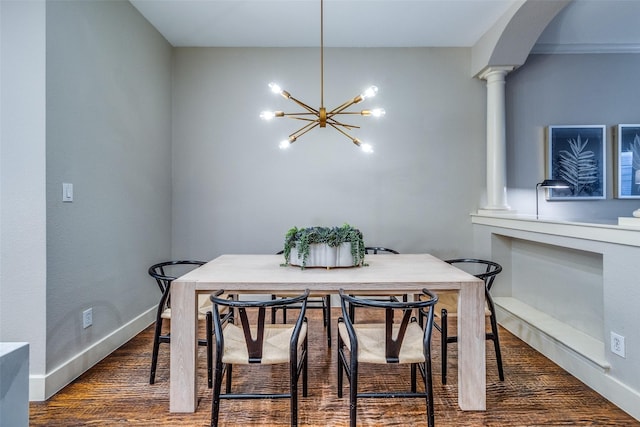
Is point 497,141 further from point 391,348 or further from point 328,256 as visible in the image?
point 391,348

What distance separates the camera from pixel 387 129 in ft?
12.2

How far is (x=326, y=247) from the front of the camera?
217cm

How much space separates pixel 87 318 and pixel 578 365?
326cm

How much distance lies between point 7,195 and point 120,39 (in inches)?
59.9

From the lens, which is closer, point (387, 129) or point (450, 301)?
point (450, 301)

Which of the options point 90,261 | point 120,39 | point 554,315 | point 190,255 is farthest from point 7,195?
point 554,315

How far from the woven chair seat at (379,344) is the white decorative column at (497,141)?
202cm

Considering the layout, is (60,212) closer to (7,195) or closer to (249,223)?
(7,195)

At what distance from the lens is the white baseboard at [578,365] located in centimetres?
186

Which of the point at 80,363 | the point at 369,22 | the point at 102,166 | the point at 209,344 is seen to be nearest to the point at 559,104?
the point at 369,22

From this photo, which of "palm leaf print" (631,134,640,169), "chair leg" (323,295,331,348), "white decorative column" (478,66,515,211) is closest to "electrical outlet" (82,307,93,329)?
"chair leg" (323,295,331,348)

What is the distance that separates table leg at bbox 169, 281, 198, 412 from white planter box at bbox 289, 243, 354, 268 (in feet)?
2.29

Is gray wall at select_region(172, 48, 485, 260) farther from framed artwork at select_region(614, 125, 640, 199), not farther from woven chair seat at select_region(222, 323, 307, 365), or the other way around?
woven chair seat at select_region(222, 323, 307, 365)

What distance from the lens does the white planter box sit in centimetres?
217
